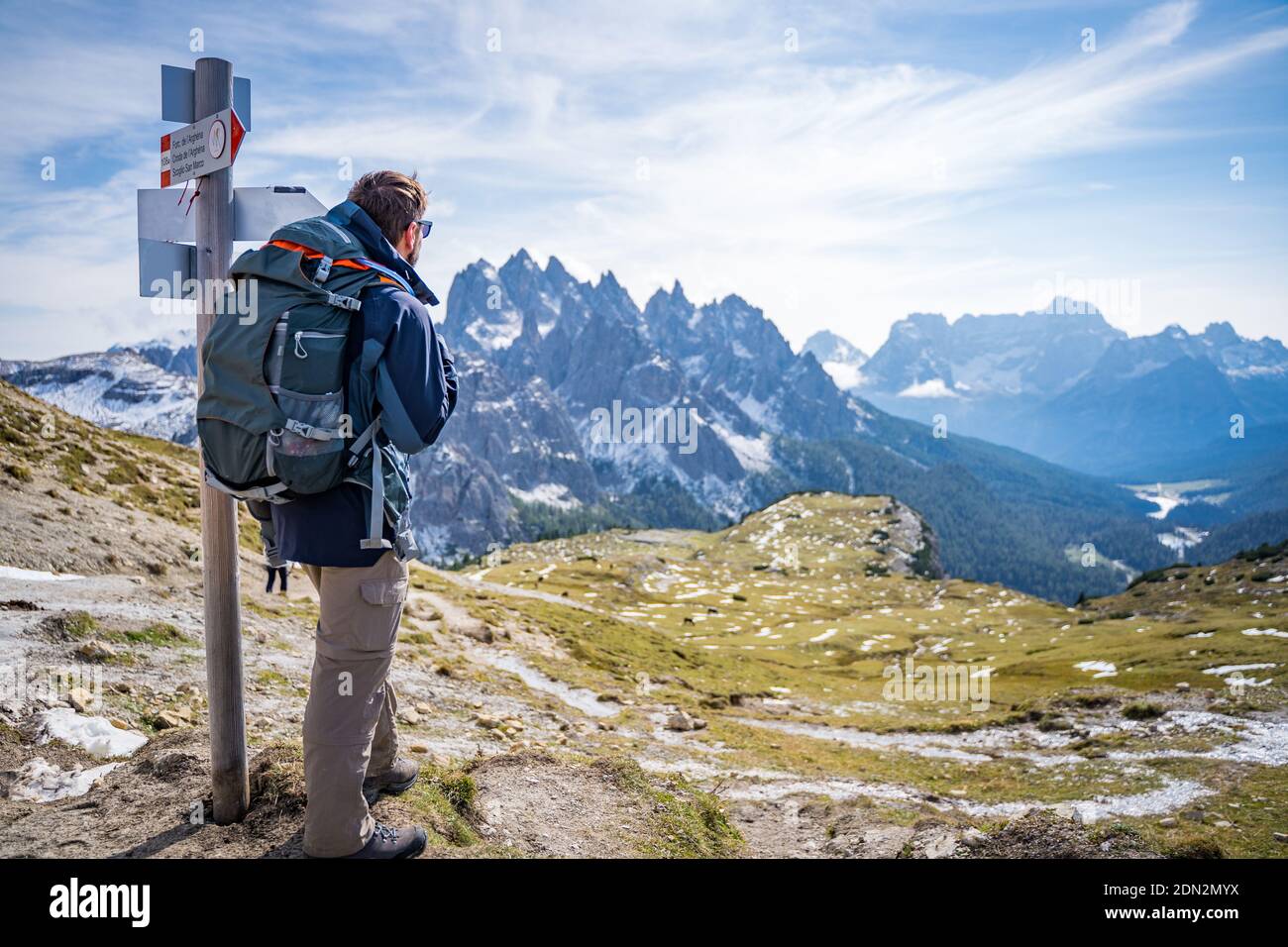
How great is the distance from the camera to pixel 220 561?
7844 millimetres

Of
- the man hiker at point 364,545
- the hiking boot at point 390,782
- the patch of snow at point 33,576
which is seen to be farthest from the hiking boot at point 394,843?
the patch of snow at point 33,576

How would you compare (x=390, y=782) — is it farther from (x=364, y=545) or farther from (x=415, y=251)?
(x=415, y=251)

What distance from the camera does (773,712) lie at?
41.5 metres

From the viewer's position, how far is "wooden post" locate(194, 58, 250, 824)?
7.57m

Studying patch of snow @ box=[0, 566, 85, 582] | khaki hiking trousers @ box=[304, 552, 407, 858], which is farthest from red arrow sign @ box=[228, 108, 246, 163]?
patch of snow @ box=[0, 566, 85, 582]

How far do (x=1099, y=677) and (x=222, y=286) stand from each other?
64.9 metres

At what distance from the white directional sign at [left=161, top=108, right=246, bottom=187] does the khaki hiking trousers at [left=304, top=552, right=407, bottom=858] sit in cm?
431

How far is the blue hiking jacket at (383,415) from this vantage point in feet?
20.6

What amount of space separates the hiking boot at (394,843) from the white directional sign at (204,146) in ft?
22.6

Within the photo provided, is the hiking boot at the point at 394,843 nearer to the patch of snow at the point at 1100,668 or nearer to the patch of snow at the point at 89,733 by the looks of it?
the patch of snow at the point at 89,733

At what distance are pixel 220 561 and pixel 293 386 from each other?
9.35 ft

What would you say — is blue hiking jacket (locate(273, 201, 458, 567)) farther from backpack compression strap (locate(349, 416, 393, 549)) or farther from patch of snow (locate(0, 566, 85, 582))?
patch of snow (locate(0, 566, 85, 582))
